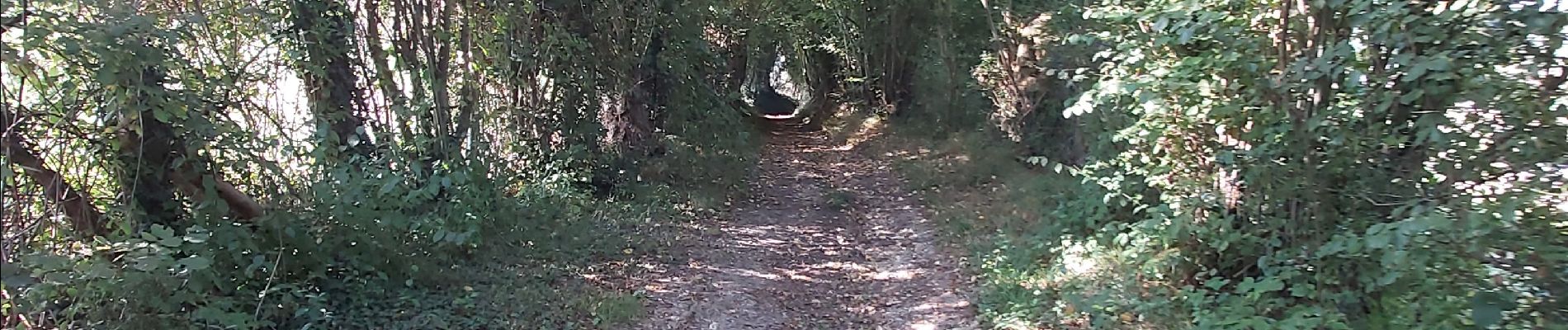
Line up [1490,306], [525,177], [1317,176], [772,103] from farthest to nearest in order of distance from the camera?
[772,103]
[525,177]
[1317,176]
[1490,306]

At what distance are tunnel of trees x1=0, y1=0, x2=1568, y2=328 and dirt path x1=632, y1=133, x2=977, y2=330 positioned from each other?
61 cm

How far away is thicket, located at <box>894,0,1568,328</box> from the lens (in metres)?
3.67

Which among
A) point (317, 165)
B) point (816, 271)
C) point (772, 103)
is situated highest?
point (317, 165)

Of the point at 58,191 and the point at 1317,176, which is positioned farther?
the point at 1317,176

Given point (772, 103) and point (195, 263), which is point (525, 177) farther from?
point (772, 103)

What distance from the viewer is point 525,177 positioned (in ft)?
27.8

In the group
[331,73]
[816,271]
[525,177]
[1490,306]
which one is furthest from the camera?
[525,177]

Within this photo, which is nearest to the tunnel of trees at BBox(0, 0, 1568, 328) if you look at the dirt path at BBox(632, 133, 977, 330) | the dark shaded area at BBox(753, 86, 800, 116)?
the dirt path at BBox(632, 133, 977, 330)

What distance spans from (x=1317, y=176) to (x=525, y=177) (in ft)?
19.9

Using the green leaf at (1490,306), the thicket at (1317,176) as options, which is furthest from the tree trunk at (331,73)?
the green leaf at (1490,306)

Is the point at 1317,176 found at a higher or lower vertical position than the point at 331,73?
lower

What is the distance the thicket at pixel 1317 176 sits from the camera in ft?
12.0

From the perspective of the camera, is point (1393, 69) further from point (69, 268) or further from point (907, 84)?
point (907, 84)

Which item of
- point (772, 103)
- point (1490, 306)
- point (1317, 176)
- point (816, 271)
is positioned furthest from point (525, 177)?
point (772, 103)
